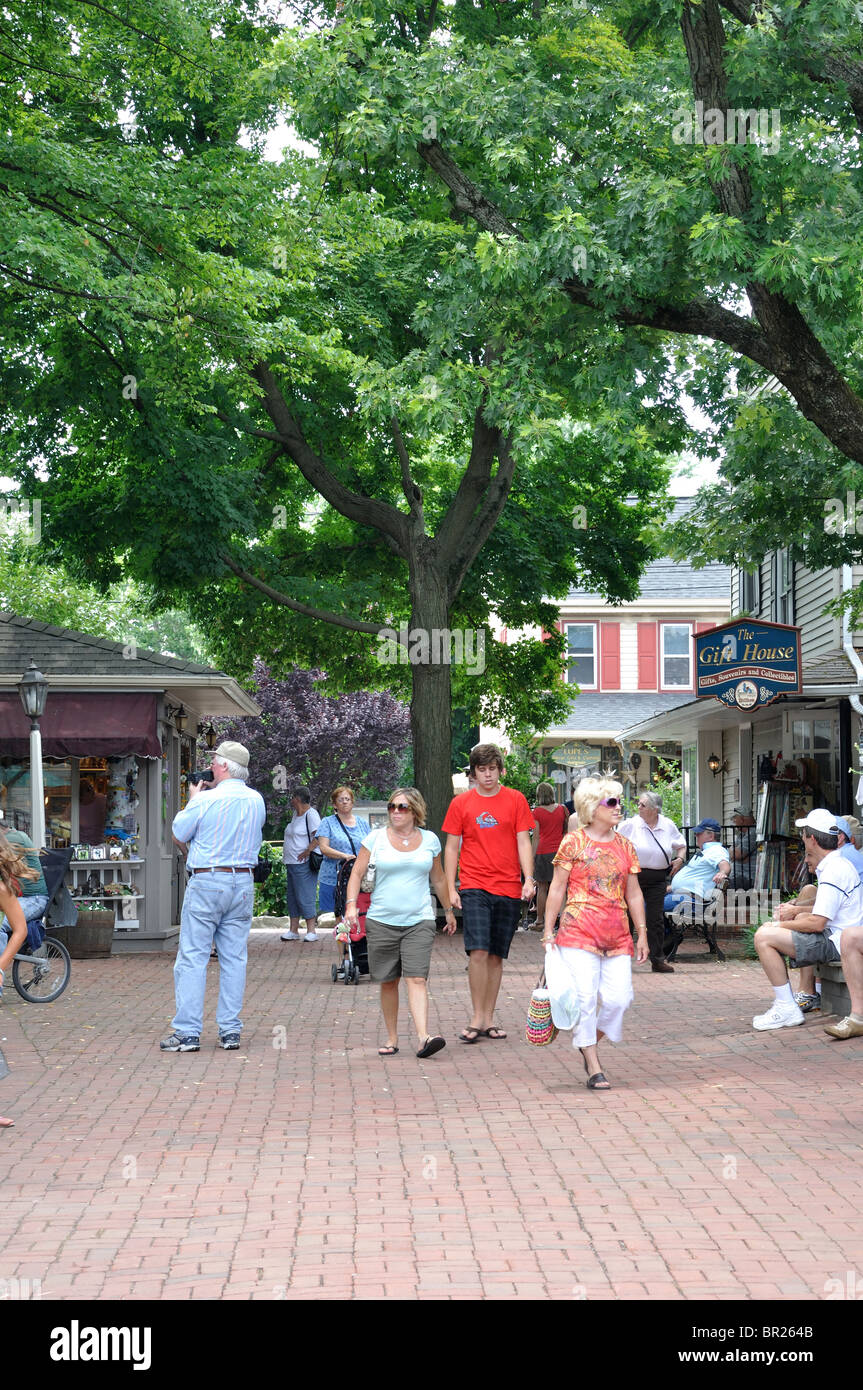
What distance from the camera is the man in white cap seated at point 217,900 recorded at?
10398 millimetres

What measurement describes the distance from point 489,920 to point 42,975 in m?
4.58

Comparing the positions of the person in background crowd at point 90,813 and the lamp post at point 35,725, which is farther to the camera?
the person in background crowd at point 90,813

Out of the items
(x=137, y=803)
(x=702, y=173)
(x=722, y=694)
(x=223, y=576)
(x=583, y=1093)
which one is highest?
(x=702, y=173)

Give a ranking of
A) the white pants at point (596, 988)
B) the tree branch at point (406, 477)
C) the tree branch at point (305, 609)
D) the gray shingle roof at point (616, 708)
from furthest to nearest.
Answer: the gray shingle roof at point (616, 708)
the tree branch at point (406, 477)
the tree branch at point (305, 609)
the white pants at point (596, 988)

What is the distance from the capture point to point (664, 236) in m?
11.3

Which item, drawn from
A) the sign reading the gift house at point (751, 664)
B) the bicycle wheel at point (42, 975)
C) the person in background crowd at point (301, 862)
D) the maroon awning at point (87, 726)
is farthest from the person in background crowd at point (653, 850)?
the maroon awning at point (87, 726)

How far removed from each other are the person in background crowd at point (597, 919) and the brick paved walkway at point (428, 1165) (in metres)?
0.43

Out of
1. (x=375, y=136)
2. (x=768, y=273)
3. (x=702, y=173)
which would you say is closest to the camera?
(x=768, y=273)

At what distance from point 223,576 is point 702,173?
12.0 m

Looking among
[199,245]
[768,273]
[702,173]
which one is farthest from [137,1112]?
[199,245]

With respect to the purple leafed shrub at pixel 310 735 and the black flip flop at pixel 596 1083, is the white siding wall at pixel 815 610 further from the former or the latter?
the purple leafed shrub at pixel 310 735

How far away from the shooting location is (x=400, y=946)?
995cm

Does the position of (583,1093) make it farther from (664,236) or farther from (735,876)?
(735,876)

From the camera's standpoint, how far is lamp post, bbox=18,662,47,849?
16.8 m
